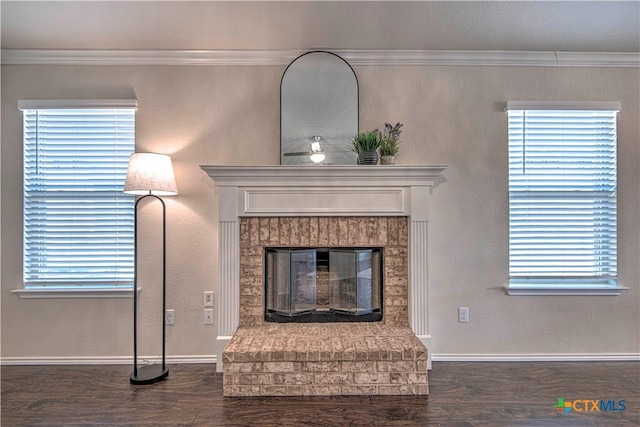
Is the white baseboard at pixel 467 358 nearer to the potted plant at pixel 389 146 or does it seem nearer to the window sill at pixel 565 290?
the window sill at pixel 565 290

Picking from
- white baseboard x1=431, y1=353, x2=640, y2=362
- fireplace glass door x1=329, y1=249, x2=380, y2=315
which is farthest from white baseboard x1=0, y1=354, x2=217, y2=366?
white baseboard x1=431, y1=353, x2=640, y2=362

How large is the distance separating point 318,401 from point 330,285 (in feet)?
2.76

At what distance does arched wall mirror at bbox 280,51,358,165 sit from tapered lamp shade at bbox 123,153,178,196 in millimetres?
840

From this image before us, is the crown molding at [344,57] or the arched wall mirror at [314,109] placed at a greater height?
the crown molding at [344,57]

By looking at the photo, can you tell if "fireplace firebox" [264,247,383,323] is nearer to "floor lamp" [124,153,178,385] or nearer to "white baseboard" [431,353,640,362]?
"white baseboard" [431,353,640,362]

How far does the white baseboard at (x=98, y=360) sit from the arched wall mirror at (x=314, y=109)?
1662mm

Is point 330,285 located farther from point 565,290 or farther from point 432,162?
point 565,290

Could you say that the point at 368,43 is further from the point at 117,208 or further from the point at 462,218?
the point at 117,208

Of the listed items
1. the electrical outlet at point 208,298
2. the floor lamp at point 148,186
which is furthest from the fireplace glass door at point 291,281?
the floor lamp at point 148,186

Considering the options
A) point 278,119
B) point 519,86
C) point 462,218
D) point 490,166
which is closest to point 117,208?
point 278,119

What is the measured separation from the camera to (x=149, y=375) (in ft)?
8.05

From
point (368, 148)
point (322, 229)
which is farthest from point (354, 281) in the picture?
point (368, 148)

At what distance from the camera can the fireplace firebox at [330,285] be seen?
269 centimetres

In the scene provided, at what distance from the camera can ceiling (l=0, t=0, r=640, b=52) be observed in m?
2.32
